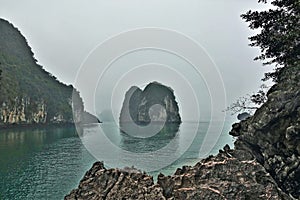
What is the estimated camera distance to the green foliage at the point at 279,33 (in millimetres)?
17234

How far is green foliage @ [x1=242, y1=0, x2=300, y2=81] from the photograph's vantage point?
679 inches

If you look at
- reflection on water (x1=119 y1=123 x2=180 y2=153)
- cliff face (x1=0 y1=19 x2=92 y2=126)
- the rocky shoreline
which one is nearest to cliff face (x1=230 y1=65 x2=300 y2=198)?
the rocky shoreline

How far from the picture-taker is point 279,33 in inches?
745

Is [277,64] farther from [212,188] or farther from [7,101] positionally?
[7,101]

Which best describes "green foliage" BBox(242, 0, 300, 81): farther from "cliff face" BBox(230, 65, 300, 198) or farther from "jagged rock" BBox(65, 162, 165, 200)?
"jagged rock" BBox(65, 162, 165, 200)

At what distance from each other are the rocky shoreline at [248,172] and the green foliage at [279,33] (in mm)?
1293

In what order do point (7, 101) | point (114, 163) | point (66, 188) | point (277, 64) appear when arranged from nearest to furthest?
1. point (277, 64)
2. point (66, 188)
3. point (114, 163)
4. point (7, 101)

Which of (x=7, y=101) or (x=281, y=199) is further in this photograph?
(x=7, y=101)

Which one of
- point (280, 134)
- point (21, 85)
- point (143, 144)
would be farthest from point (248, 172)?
point (21, 85)

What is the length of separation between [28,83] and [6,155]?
12222 centimetres

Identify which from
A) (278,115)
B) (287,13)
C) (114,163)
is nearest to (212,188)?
(278,115)

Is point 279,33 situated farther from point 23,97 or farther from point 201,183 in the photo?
point 23,97

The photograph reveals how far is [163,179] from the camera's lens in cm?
1734

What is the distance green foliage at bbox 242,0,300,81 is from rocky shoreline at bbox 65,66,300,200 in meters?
1.29
